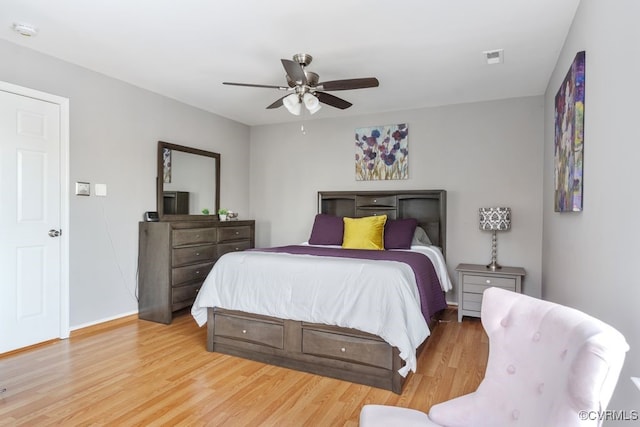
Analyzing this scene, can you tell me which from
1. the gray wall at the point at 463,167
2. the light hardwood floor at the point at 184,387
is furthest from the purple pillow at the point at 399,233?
the light hardwood floor at the point at 184,387

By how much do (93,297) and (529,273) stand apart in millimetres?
4529

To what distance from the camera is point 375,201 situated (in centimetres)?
464

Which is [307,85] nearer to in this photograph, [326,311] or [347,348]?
[326,311]

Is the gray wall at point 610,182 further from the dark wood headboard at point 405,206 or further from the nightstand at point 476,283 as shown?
the dark wood headboard at point 405,206

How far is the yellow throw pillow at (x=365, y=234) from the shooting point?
3.88 m

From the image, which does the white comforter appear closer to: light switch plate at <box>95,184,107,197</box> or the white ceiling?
light switch plate at <box>95,184,107,197</box>

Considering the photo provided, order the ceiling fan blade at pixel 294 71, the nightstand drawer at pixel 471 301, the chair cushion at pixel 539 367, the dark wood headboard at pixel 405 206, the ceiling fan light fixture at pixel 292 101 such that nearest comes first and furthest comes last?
the chair cushion at pixel 539 367 → the ceiling fan blade at pixel 294 71 → the ceiling fan light fixture at pixel 292 101 → the nightstand drawer at pixel 471 301 → the dark wood headboard at pixel 405 206

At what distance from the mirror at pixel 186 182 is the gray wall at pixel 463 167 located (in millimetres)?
1139

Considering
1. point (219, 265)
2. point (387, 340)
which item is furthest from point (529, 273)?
point (219, 265)

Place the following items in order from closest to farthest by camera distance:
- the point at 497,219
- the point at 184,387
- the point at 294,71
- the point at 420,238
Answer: the point at 184,387 → the point at 294,71 → the point at 497,219 → the point at 420,238

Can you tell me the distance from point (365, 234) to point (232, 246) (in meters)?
1.71

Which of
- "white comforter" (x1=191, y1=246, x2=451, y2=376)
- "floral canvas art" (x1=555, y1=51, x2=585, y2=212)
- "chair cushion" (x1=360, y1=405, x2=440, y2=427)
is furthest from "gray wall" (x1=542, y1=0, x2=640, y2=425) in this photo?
"white comforter" (x1=191, y1=246, x2=451, y2=376)

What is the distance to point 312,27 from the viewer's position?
262 centimetres

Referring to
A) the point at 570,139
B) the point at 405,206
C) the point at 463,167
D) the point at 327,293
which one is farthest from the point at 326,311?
the point at 463,167
